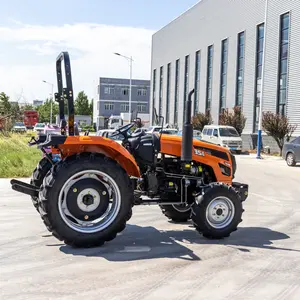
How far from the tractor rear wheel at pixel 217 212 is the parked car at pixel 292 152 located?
1599 cm

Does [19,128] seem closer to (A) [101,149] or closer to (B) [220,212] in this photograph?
(A) [101,149]

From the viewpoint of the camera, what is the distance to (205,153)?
22.6ft

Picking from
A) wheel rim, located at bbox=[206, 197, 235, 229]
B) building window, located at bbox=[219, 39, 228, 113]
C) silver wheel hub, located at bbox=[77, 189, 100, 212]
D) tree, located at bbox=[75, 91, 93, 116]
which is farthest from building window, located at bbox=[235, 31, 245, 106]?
tree, located at bbox=[75, 91, 93, 116]

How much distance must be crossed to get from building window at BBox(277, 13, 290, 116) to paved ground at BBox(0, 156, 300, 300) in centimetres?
2690

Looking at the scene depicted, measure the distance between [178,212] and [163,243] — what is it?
136 centimetres

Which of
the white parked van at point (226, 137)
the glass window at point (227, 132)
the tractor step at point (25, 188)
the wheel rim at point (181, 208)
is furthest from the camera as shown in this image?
the glass window at point (227, 132)

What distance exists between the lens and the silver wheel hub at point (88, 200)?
6090 mm

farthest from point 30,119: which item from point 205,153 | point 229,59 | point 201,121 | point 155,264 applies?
point 155,264

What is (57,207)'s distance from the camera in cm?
586

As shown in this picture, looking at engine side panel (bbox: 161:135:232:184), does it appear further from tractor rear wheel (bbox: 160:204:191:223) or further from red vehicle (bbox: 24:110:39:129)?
red vehicle (bbox: 24:110:39:129)

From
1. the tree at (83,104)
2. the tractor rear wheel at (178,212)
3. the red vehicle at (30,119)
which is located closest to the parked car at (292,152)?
the tractor rear wheel at (178,212)

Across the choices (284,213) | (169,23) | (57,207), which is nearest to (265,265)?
(57,207)

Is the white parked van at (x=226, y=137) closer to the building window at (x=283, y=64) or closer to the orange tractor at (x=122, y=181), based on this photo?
the building window at (x=283, y=64)

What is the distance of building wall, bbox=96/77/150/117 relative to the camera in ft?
320
